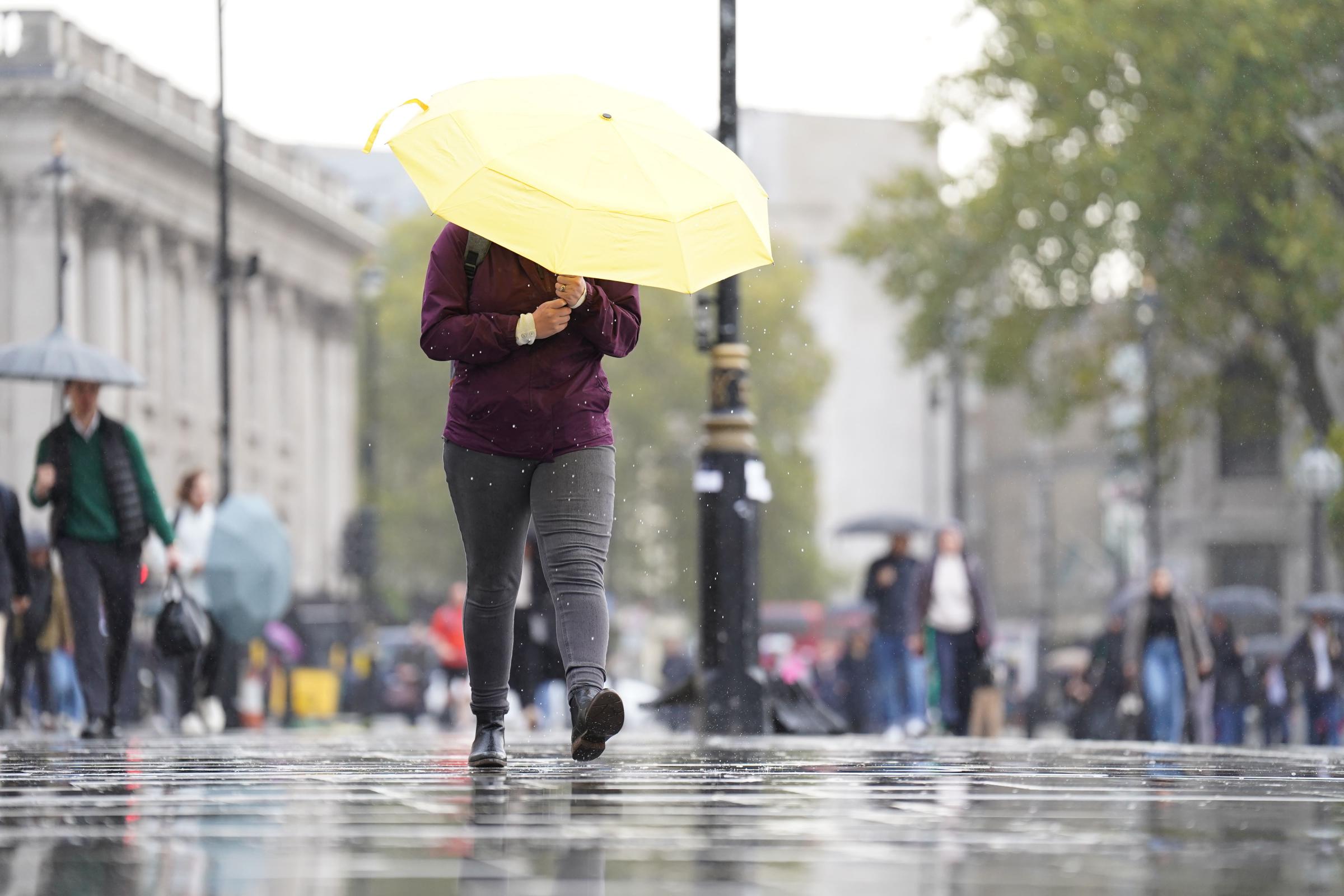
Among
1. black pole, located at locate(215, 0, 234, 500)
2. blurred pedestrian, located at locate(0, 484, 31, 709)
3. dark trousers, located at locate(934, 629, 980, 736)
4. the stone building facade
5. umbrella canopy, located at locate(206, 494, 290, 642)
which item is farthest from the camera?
the stone building facade

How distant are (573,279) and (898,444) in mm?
87947

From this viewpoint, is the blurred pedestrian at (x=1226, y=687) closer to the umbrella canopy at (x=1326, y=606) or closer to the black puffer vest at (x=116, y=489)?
the umbrella canopy at (x=1326, y=606)

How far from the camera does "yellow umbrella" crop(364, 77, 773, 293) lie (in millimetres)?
7074

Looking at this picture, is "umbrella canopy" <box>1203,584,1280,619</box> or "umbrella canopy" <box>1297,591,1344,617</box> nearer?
"umbrella canopy" <box>1297,591,1344,617</box>

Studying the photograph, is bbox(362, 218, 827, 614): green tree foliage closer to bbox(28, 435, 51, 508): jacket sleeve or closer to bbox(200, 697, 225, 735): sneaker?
bbox(200, 697, 225, 735): sneaker

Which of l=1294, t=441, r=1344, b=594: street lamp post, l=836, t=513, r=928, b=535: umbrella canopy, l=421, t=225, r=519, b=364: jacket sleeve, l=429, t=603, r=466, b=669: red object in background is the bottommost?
l=429, t=603, r=466, b=669: red object in background

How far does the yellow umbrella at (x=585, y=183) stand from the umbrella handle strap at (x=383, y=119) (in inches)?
0.4

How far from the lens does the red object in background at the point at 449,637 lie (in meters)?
21.4

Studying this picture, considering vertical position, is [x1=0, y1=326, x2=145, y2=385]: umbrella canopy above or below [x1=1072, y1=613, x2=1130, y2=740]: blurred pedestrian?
above

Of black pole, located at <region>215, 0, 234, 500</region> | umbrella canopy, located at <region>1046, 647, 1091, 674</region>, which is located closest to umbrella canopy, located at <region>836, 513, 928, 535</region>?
umbrella canopy, located at <region>1046, 647, 1091, 674</region>

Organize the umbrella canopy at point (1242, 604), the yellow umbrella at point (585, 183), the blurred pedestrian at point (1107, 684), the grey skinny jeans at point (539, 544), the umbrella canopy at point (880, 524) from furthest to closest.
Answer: the umbrella canopy at point (1242, 604)
the umbrella canopy at point (880, 524)
the blurred pedestrian at point (1107, 684)
the grey skinny jeans at point (539, 544)
the yellow umbrella at point (585, 183)

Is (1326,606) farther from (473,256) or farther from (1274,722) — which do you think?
(473,256)

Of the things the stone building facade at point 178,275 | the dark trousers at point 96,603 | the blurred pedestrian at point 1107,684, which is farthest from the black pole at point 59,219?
the dark trousers at point 96,603

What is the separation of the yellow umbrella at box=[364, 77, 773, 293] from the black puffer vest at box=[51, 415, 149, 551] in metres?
4.50
